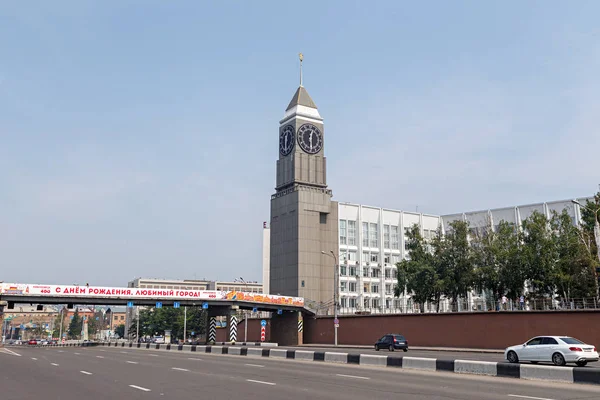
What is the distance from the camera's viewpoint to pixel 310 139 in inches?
3873

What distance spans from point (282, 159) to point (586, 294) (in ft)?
186

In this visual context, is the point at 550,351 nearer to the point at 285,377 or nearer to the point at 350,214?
the point at 285,377

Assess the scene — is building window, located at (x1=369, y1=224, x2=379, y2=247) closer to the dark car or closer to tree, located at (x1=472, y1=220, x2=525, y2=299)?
tree, located at (x1=472, y1=220, x2=525, y2=299)

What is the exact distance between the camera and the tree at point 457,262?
2490 inches

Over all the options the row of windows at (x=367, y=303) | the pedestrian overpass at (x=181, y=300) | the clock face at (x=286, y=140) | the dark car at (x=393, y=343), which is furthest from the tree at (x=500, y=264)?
the clock face at (x=286, y=140)

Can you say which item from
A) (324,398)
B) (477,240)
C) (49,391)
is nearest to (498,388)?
(324,398)

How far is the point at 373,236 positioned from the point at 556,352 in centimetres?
8064

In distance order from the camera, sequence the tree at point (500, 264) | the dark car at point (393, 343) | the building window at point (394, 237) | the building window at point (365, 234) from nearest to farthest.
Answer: the dark car at point (393, 343) → the tree at point (500, 264) → the building window at point (365, 234) → the building window at point (394, 237)

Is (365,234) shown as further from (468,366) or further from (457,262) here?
(468,366)

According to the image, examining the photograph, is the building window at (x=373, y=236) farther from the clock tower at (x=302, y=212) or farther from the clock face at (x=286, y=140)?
the clock face at (x=286, y=140)

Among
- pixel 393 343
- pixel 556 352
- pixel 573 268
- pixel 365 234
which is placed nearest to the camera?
pixel 556 352

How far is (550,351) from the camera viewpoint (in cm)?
2552

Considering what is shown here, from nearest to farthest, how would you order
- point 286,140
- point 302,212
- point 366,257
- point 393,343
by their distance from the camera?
1. point 393,343
2. point 302,212
3. point 286,140
4. point 366,257

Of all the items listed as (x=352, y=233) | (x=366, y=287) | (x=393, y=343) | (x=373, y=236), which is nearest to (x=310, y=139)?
(x=352, y=233)
